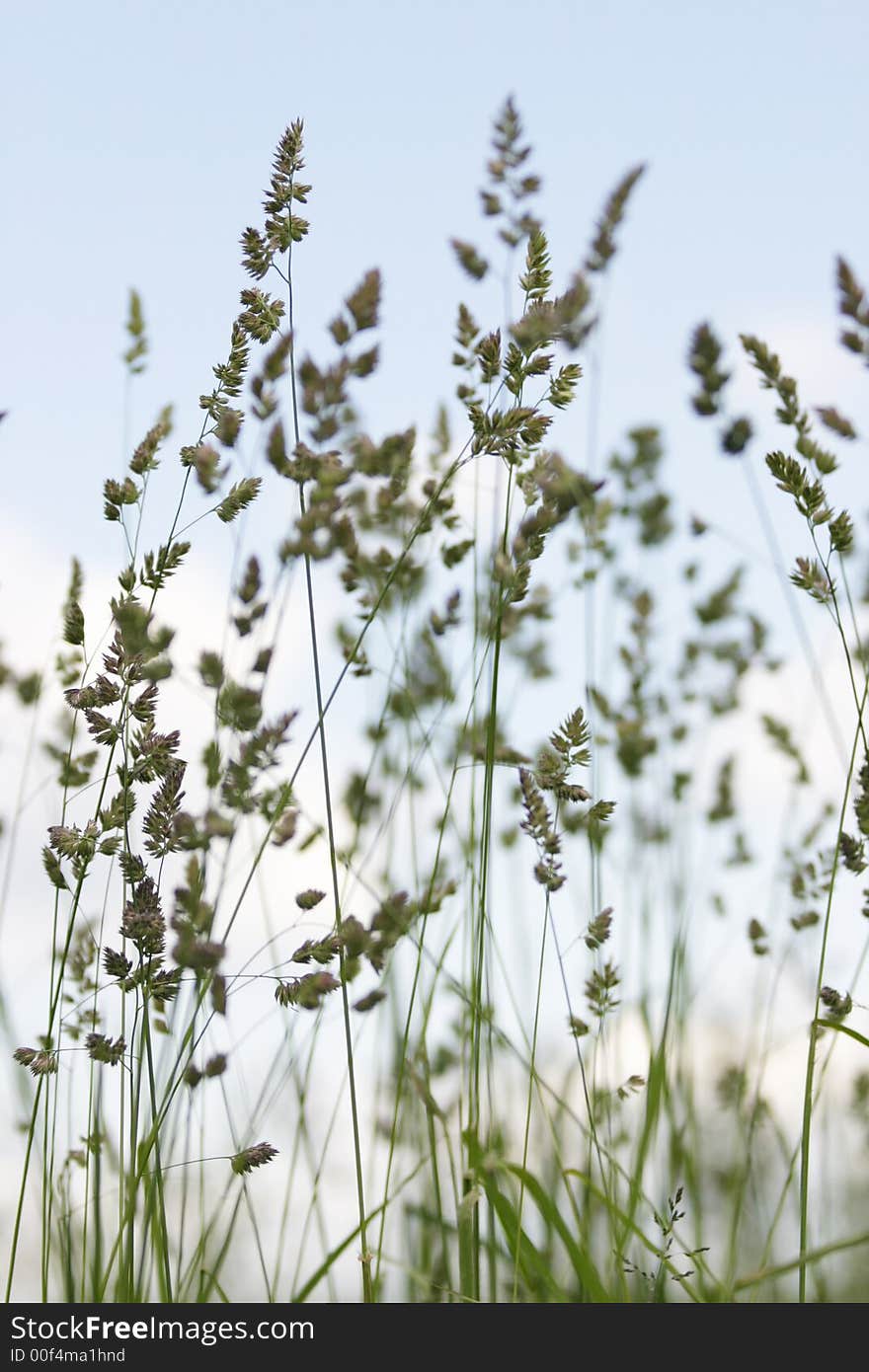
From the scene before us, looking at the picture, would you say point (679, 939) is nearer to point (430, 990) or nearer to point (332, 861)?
point (430, 990)

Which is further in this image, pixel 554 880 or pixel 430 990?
pixel 430 990

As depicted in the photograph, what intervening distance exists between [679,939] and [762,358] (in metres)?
0.98

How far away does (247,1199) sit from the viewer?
4.79 ft

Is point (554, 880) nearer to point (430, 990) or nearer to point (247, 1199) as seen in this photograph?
point (430, 990)

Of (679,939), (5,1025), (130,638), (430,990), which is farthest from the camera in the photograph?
(679,939)

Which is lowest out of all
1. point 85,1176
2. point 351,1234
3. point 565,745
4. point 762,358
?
point 351,1234

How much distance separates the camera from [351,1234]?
1.29m

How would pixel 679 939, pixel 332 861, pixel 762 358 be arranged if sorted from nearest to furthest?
1. pixel 332 861
2. pixel 762 358
3. pixel 679 939

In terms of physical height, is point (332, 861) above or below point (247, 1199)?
above

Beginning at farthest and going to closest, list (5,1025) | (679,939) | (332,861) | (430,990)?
1. (679,939)
2. (5,1025)
3. (430,990)
4. (332,861)

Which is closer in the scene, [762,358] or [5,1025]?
[762,358]

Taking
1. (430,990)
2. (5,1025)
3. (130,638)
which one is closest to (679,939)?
(430,990)

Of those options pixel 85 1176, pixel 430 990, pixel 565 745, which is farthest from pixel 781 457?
pixel 85 1176

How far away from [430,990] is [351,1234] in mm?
447
